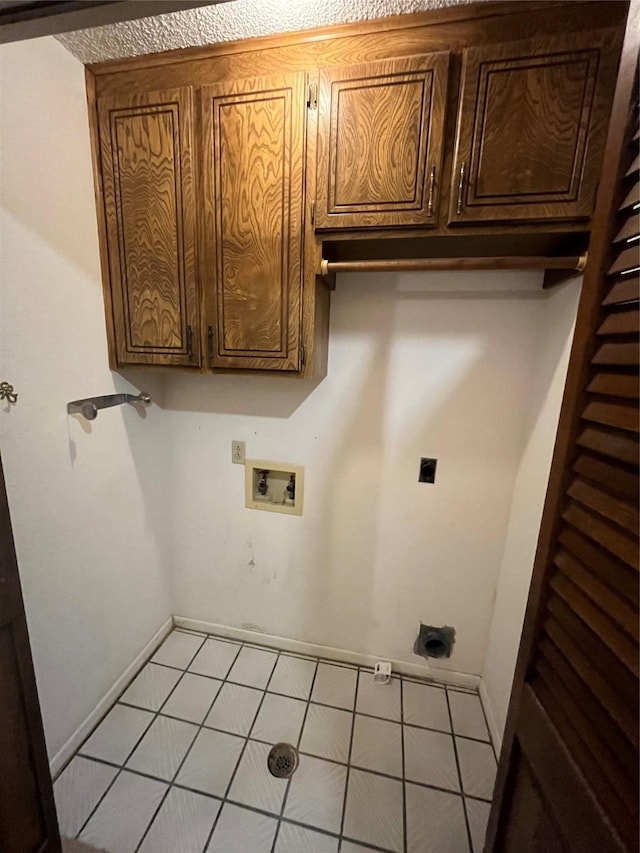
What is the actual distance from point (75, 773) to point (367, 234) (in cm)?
219

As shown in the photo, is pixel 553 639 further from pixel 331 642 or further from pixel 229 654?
pixel 229 654

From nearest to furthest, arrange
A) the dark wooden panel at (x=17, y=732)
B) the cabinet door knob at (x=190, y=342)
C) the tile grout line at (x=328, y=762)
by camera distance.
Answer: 1. the dark wooden panel at (x=17, y=732)
2. the tile grout line at (x=328, y=762)
3. the cabinet door knob at (x=190, y=342)

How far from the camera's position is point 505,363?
1434 mm

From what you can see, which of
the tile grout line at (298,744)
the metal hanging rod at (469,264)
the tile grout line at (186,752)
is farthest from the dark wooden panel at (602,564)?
the tile grout line at (186,752)

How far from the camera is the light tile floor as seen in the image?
1.15m

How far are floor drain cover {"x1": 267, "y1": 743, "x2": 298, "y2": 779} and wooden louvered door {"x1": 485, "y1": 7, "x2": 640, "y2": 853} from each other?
90 centimetres

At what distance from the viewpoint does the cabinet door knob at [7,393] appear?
40.5 inches

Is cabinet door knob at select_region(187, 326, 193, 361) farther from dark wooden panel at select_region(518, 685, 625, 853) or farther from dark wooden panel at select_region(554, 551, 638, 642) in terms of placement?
dark wooden panel at select_region(518, 685, 625, 853)

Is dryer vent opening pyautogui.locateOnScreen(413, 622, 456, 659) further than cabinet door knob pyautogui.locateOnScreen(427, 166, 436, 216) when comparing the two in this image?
Yes

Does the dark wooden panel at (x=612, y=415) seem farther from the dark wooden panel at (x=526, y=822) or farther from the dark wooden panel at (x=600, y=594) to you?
the dark wooden panel at (x=526, y=822)

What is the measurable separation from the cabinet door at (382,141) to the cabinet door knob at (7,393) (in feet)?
3.62

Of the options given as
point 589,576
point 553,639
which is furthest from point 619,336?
point 553,639

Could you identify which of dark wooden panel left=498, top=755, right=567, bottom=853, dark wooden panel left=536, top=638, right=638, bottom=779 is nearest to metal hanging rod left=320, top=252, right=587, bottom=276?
dark wooden panel left=536, top=638, right=638, bottom=779

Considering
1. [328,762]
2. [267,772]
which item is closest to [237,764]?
[267,772]
